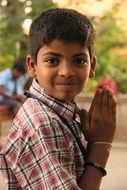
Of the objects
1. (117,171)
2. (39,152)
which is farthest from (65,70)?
(117,171)

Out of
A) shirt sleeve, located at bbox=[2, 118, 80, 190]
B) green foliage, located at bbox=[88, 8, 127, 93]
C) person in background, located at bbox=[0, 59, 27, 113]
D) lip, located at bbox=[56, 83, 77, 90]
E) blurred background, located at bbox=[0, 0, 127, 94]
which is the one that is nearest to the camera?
shirt sleeve, located at bbox=[2, 118, 80, 190]

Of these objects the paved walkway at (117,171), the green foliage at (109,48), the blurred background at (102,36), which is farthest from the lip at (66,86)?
the green foliage at (109,48)

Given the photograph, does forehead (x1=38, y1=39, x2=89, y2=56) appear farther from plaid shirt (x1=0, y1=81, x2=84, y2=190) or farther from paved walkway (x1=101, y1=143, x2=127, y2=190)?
paved walkway (x1=101, y1=143, x2=127, y2=190)

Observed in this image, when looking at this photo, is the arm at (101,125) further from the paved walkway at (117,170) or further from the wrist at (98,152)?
the paved walkway at (117,170)

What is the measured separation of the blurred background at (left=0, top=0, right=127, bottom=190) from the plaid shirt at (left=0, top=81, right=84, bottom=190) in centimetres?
568

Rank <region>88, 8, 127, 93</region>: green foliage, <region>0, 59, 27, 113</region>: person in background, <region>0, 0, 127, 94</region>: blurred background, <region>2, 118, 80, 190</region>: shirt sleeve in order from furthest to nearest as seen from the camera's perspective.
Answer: <region>88, 8, 127, 93</region>: green foliage < <region>0, 0, 127, 94</region>: blurred background < <region>0, 59, 27, 113</region>: person in background < <region>2, 118, 80, 190</region>: shirt sleeve

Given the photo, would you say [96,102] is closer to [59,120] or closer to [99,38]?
[59,120]

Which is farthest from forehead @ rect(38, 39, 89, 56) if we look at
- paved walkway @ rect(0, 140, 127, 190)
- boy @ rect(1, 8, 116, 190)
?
paved walkway @ rect(0, 140, 127, 190)

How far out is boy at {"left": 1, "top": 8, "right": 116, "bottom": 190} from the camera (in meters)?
1.26

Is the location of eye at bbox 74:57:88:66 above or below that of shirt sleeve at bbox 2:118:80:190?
above

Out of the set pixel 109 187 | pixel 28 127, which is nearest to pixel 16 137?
pixel 28 127

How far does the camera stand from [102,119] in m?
1.42

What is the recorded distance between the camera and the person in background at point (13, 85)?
23.3 feet

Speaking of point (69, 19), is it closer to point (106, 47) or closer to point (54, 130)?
point (54, 130)
